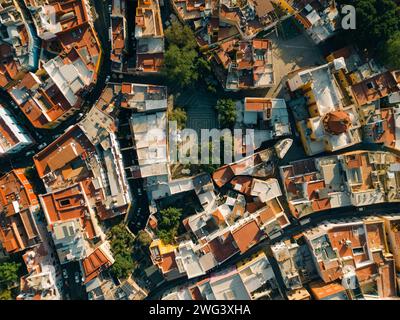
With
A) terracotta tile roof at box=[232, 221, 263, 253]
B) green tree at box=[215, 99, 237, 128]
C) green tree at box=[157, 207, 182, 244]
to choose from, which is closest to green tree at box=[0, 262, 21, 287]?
green tree at box=[157, 207, 182, 244]

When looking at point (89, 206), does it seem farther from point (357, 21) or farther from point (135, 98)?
point (357, 21)

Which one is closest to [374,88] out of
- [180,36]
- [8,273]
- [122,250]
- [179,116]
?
[179,116]

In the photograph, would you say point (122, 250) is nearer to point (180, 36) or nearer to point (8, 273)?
point (8, 273)

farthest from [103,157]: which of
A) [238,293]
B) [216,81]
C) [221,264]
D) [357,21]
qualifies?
[357,21]

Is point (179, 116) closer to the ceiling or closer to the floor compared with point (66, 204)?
closer to the ceiling
